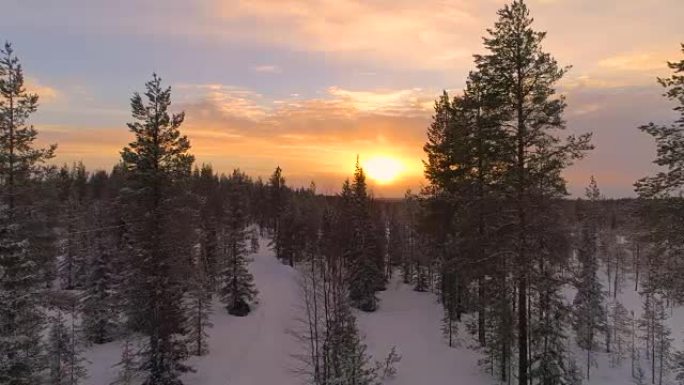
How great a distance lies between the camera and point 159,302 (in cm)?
2531

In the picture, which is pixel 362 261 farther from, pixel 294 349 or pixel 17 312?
pixel 17 312

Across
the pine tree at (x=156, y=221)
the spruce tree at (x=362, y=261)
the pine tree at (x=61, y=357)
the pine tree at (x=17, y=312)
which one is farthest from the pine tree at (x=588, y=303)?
the pine tree at (x=17, y=312)

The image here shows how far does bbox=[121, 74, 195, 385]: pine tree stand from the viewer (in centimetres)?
2522

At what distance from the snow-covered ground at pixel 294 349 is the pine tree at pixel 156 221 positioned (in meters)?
9.94

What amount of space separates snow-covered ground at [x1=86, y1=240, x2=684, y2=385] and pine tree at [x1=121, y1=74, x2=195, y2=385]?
32.6 feet

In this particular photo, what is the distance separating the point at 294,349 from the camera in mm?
42969

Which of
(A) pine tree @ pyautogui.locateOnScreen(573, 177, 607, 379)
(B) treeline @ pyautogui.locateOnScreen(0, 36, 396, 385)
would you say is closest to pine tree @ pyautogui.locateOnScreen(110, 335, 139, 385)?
(B) treeline @ pyautogui.locateOnScreen(0, 36, 396, 385)

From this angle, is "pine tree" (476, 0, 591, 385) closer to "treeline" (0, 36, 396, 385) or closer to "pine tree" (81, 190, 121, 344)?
"treeline" (0, 36, 396, 385)

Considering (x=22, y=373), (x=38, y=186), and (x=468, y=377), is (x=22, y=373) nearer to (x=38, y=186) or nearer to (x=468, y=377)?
(x=38, y=186)

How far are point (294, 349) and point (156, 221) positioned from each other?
2207cm

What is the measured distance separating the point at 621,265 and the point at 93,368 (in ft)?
324

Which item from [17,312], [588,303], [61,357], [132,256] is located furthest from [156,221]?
[588,303]

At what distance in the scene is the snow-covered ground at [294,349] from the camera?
1218 inches

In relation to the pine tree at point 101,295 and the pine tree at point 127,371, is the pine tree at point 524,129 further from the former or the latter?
the pine tree at point 101,295
